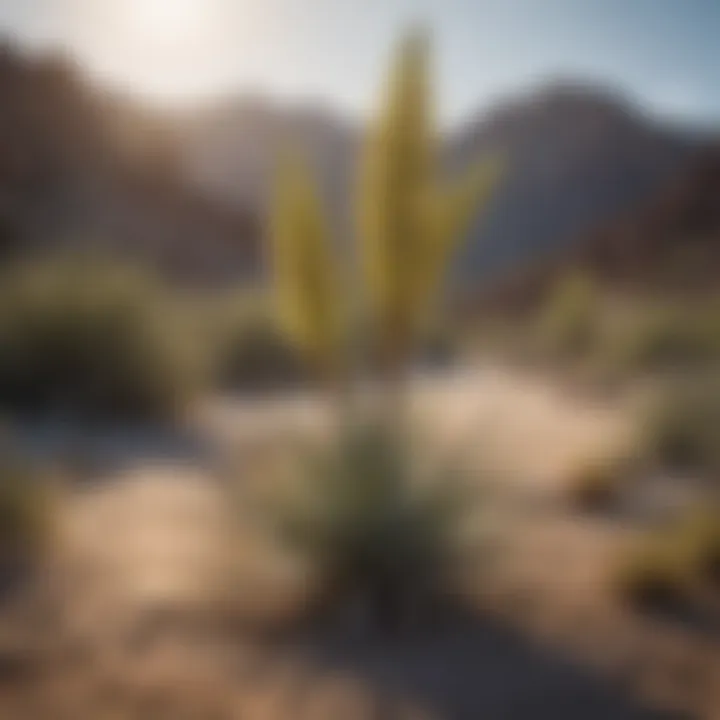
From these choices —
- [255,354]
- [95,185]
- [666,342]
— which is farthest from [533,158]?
[255,354]

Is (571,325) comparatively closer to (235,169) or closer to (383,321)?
(383,321)

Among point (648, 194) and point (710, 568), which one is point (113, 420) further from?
point (648, 194)

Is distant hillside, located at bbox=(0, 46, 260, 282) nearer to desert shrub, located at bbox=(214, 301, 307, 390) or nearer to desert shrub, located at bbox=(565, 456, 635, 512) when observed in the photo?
desert shrub, located at bbox=(214, 301, 307, 390)

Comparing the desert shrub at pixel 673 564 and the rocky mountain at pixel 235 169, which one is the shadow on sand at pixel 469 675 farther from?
the rocky mountain at pixel 235 169

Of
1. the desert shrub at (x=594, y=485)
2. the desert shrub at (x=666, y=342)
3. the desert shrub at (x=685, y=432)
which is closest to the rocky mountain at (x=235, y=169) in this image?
the desert shrub at (x=666, y=342)

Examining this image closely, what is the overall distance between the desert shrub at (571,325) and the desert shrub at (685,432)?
38.6 feet

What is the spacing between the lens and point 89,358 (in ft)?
34.2

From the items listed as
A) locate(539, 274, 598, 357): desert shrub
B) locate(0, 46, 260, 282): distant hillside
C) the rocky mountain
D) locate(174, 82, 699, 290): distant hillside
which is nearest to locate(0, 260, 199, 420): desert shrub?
locate(539, 274, 598, 357): desert shrub

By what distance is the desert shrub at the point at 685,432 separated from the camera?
8.58 metres

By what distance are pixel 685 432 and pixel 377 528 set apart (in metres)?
4.80

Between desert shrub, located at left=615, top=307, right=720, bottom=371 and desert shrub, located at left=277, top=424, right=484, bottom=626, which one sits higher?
desert shrub, located at left=277, top=424, right=484, bottom=626

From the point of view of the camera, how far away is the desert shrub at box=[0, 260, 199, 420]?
10.3 metres

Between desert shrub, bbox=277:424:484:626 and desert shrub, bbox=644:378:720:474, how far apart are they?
4247 mm

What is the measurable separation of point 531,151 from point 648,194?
7106 millimetres
